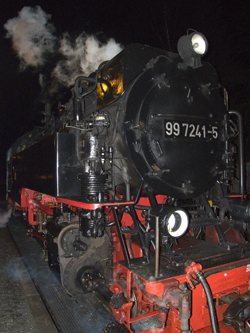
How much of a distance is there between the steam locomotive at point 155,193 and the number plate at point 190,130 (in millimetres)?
12

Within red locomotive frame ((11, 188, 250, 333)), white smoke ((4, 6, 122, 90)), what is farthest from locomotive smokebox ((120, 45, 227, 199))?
white smoke ((4, 6, 122, 90))

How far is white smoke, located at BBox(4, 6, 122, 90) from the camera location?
274 inches

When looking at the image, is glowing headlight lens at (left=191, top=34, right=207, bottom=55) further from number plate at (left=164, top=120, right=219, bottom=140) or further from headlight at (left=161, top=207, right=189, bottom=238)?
headlight at (left=161, top=207, right=189, bottom=238)

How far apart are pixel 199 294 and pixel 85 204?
1.31 meters

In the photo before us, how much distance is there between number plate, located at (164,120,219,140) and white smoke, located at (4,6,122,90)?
4.28 m

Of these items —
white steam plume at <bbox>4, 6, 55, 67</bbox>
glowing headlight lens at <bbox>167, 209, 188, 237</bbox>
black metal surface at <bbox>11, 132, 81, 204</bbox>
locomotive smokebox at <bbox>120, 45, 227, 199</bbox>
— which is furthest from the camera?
white steam plume at <bbox>4, 6, 55, 67</bbox>

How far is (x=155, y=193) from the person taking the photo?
2.86 m

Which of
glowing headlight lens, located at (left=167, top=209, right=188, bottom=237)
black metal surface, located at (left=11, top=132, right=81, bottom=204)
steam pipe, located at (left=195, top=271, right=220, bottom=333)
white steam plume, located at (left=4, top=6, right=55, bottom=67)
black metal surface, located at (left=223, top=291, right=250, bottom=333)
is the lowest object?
black metal surface, located at (left=223, top=291, right=250, bottom=333)

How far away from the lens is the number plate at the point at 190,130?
9.25 feet

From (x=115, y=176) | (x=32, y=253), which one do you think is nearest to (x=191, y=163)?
(x=115, y=176)

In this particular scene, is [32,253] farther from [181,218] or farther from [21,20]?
[21,20]

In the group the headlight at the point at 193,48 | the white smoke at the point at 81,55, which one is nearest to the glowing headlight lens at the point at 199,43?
the headlight at the point at 193,48

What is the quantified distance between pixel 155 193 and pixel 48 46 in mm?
8876

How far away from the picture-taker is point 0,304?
11.6ft
